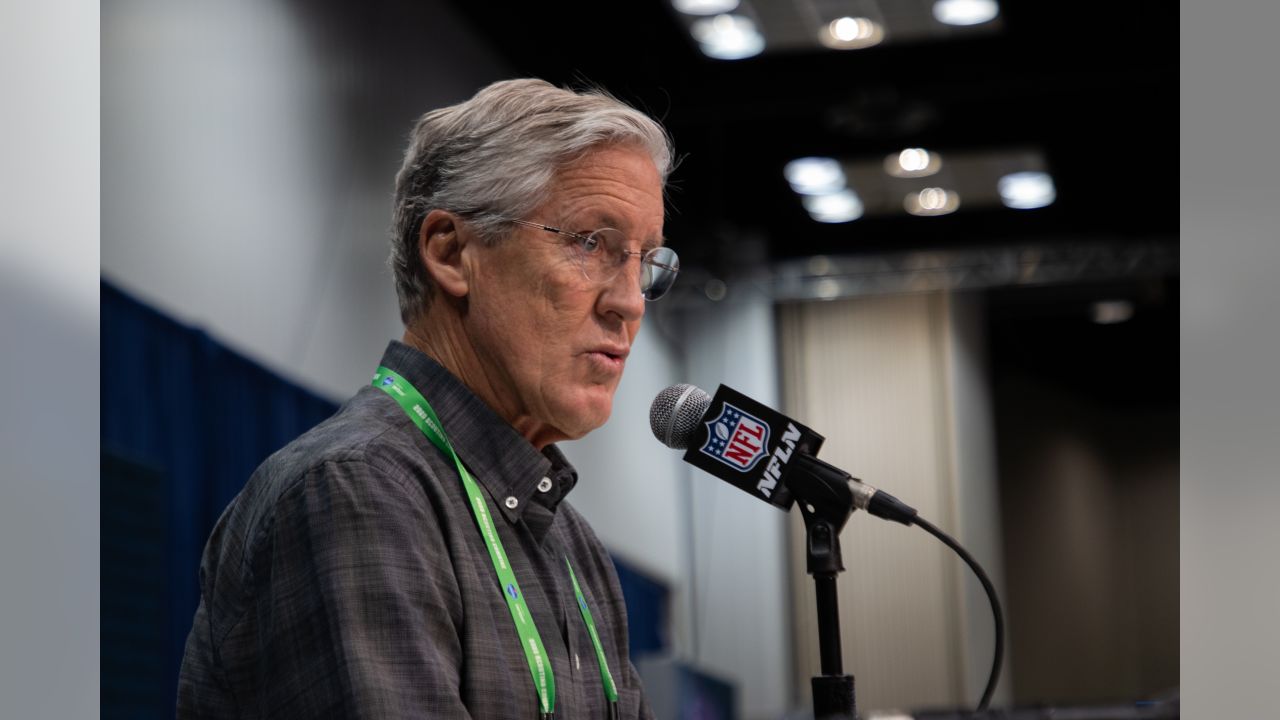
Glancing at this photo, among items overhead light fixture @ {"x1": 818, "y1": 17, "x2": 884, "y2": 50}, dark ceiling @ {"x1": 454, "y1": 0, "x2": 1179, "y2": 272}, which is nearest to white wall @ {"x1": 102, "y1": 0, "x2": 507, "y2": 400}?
dark ceiling @ {"x1": 454, "y1": 0, "x2": 1179, "y2": 272}

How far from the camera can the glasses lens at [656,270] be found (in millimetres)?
1790

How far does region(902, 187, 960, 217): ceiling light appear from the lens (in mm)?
10352

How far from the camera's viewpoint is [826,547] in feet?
4.83

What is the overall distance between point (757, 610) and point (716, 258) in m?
2.59

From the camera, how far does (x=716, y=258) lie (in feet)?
34.1

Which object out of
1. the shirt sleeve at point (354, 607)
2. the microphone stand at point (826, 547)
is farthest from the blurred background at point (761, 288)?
the microphone stand at point (826, 547)

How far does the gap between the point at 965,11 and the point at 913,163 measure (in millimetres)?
2183

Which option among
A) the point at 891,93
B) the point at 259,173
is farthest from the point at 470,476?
the point at 891,93

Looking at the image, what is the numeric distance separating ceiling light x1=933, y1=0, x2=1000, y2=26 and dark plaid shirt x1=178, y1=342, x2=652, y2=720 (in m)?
6.37

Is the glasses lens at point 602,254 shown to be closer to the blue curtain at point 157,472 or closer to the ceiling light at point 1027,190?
the blue curtain at point 157,472

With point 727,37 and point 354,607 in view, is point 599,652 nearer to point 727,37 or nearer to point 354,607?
point 354,607

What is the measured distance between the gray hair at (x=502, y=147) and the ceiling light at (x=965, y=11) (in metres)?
6.13

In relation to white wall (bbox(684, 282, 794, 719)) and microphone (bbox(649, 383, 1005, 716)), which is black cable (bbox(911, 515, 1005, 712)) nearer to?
microphone (bbox(649, 383, 1005, 716))

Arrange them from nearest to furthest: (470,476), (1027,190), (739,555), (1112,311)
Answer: (470,476)
(1027,190)
(739,555)
(1112,311)
